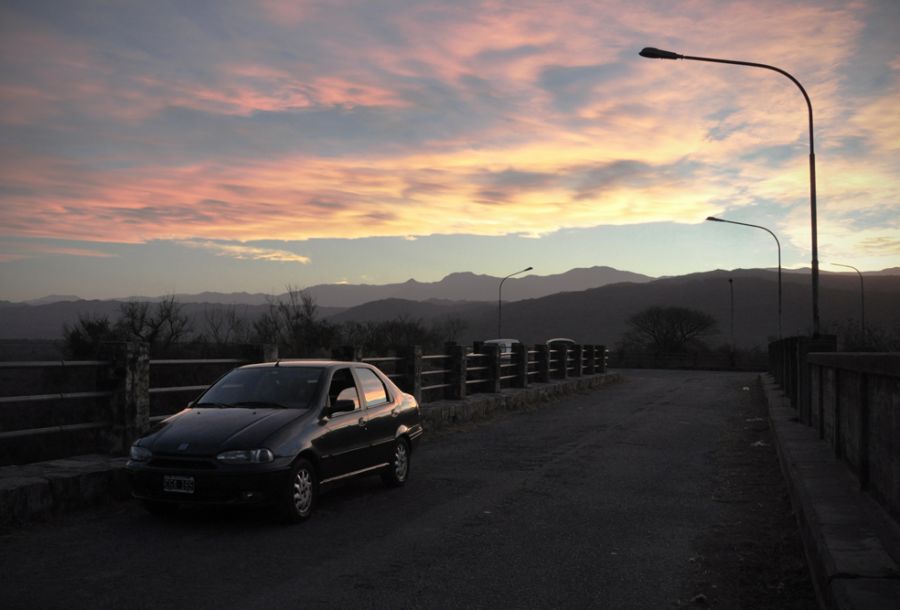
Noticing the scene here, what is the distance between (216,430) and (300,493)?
0.99 meters

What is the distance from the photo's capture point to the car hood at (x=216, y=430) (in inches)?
280

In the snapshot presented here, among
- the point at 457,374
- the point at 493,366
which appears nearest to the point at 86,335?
the point at 493,366

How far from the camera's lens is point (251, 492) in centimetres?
700

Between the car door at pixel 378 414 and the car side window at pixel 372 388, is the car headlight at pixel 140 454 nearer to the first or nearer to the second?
the car door at pixel 378 414

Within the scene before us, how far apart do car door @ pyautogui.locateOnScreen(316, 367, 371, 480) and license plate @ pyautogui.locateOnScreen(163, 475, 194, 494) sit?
4.24 feet

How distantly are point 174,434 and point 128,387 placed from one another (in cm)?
214

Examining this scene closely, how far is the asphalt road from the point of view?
5203 mm

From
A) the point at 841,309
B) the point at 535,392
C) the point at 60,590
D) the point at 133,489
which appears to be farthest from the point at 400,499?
the point at 841,309

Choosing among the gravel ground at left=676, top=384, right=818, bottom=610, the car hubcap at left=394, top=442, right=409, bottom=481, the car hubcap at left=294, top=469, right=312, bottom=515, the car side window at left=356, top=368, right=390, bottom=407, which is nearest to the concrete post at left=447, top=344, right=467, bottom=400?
the gravel ground at left=676, top=384, right=818, bottom=610

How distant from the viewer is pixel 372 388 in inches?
368

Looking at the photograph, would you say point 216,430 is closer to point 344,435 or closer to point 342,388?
point 344,435

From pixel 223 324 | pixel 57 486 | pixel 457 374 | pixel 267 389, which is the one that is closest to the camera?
pixel 57 486

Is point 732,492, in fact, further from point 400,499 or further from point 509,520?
point 400,499

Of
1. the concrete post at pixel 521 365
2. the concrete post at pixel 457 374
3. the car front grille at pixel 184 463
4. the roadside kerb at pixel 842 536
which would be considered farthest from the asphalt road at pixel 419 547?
the concrete post at pixel 521 365
